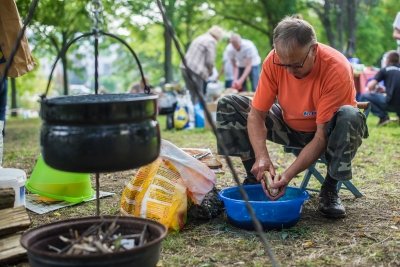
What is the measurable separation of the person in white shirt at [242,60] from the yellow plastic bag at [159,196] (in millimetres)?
6622

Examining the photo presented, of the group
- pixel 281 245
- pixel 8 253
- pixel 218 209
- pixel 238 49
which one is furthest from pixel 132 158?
pixel 238 49

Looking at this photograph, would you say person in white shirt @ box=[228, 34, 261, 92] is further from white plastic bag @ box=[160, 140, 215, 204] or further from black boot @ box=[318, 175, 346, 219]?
white plastic bag @ box=[160, 140, 215, 204]

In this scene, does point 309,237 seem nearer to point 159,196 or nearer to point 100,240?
point 159,196

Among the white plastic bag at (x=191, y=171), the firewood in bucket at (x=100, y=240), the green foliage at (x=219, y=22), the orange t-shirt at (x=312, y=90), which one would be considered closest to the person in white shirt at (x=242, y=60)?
the green foliage at (x=219, y=22)

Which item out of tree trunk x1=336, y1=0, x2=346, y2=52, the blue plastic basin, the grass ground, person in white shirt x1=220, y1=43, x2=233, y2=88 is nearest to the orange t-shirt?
the blue plastic basin

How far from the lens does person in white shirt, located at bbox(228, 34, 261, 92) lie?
372 inches

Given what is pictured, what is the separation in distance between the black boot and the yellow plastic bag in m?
0.91

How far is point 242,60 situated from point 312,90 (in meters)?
7.02

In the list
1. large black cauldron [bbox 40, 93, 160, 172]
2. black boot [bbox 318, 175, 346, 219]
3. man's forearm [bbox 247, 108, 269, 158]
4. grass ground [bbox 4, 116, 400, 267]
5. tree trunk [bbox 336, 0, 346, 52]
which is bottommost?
grass ground [bbox 4, 116, 400, 267]

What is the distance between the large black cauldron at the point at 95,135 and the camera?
6.23 ft

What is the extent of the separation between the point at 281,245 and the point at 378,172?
2214 mm

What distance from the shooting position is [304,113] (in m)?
3.07

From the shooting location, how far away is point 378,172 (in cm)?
446

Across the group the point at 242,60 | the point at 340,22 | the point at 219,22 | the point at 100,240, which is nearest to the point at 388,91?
the point at 242,60
